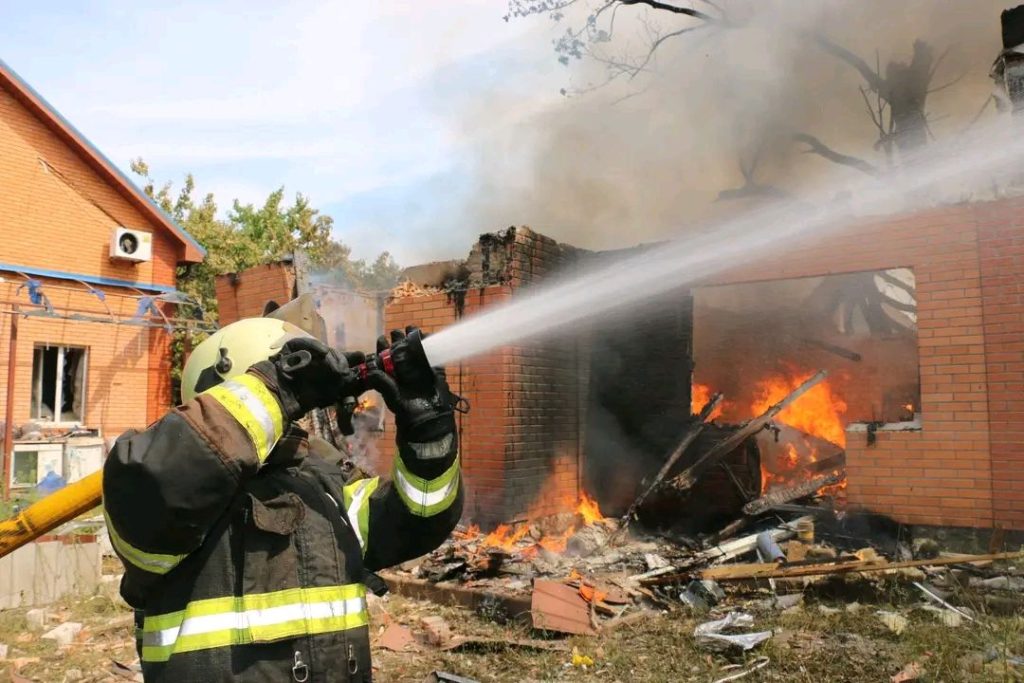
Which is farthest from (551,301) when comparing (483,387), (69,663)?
(69,663)

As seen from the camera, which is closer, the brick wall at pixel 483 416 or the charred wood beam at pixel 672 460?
the brick wall at pixel 483 416

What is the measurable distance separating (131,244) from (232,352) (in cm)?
1374

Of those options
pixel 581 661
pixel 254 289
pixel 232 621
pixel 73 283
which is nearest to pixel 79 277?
pixel 73 283

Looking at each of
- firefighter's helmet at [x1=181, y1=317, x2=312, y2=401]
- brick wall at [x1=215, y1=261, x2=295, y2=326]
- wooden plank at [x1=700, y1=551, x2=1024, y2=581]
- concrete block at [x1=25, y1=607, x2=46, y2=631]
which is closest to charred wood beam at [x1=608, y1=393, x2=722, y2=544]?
wooden plank at [x1=700, y1=551, x2=1024, y2=581]

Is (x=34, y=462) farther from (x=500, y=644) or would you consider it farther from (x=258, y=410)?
(x=258, y=410)

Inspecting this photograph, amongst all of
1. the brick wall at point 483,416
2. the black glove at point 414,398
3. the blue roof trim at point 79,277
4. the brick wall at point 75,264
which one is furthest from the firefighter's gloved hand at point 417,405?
the blue roof trim at point 79,277

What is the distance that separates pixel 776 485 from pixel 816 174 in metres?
8.47

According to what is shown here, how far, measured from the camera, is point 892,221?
6.39 metres

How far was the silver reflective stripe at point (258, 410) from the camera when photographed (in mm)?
1826

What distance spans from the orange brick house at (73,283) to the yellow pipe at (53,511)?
432 inches

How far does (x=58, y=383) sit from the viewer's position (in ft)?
43.2

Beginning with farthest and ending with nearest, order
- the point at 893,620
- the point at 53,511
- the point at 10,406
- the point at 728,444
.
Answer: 1. the point at 10,406
2. the point at 728,444
3. the point at 893,620
4. the point at 53,511

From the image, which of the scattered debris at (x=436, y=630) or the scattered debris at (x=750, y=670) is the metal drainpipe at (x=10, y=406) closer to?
the scattered debris at (x=436, y=630)

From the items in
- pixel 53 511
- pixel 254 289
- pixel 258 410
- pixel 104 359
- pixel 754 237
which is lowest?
pixel 53 511
